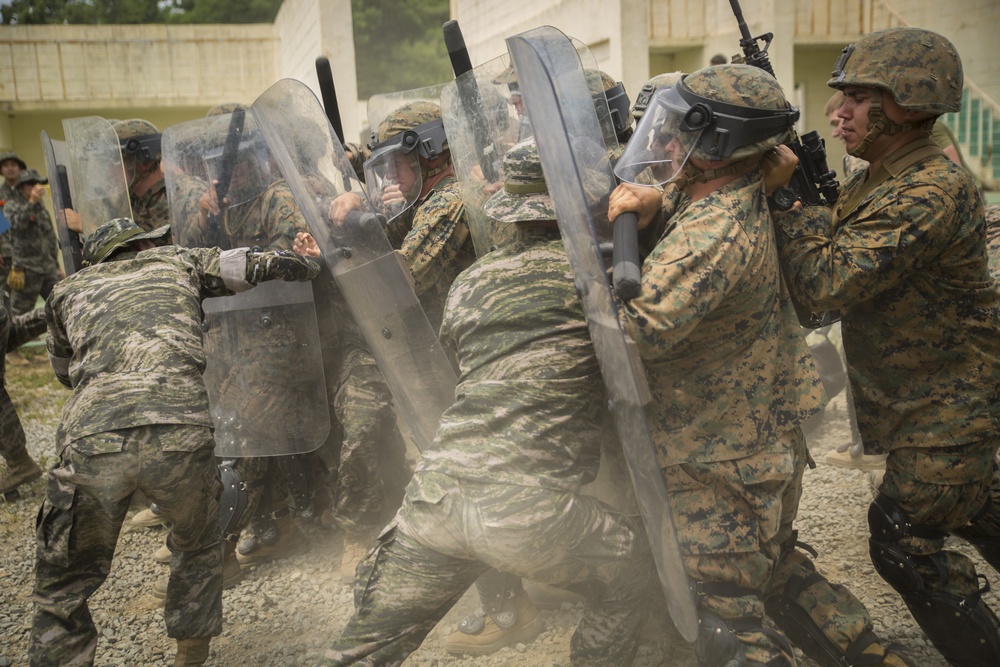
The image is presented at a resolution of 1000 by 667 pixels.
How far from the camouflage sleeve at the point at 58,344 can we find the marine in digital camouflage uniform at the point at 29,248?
723 centimetres

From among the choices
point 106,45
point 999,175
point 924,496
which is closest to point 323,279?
point 924,496

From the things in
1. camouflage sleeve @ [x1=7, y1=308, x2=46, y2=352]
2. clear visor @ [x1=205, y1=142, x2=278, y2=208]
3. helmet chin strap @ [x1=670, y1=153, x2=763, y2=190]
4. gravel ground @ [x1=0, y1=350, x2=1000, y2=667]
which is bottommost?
gravel ground @ [x1=0, y1=350, x2=1000, y2=667]

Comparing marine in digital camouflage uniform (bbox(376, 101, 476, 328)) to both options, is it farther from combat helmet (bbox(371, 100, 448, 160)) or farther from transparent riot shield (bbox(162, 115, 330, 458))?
transparent riot shield (bbox(162, 115, 330, 458))

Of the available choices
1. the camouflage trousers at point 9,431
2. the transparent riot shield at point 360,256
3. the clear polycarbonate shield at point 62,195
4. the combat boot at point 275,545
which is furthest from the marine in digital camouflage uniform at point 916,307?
the camouflage trousers at point 9,431

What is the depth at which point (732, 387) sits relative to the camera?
7.84 ft

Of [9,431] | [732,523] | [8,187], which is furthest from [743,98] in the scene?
[8,187]

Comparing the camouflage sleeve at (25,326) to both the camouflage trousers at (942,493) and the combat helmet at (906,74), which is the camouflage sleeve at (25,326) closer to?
the combat helmet at (906,74)

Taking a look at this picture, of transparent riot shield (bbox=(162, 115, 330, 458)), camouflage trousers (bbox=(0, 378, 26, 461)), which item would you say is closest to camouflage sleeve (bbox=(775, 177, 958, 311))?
transparent riot shield (bbox=(162, 115, 330, 458))

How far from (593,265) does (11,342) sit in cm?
449

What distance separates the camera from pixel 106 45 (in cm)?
1436

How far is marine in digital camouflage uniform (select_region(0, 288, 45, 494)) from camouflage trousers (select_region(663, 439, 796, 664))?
4325 mm

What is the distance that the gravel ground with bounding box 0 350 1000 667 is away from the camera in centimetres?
340

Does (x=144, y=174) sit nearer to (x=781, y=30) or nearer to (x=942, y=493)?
(x=942, y=493)

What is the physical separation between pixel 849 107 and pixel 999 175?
9452 mm
